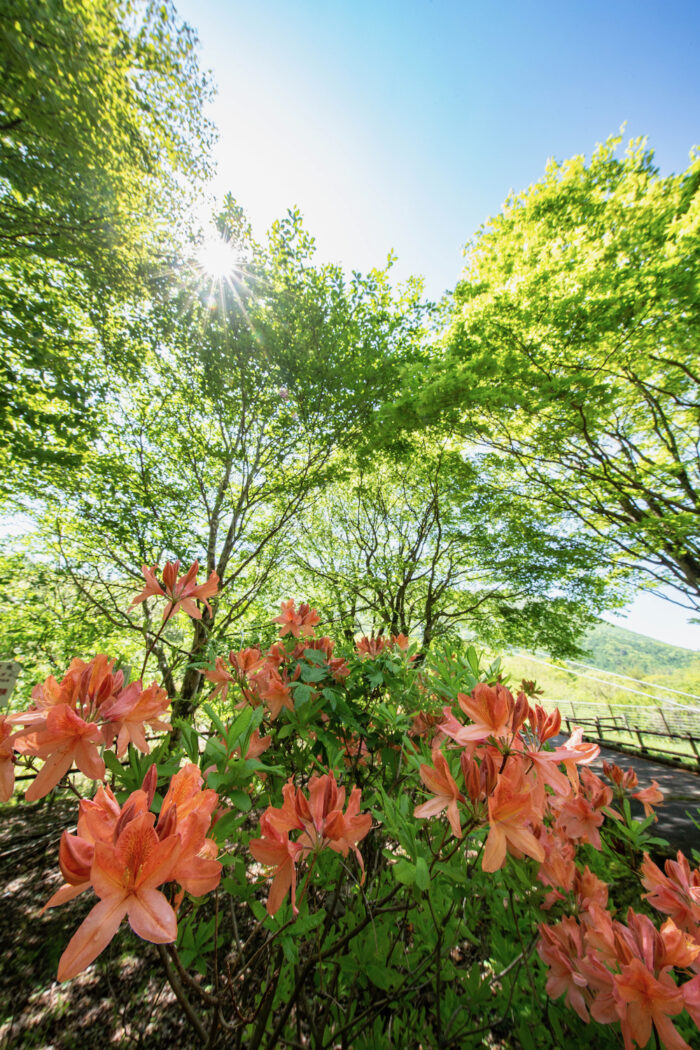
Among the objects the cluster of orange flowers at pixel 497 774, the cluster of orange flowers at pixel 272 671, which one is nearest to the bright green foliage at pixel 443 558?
the cluster of orange flowers at pixel 272 671

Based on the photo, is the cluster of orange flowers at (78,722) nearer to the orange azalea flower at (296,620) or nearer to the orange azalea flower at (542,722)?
the orange azalea flower at (296,620)

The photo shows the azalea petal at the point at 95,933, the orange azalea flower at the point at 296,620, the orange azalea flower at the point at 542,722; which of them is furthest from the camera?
the orange azalea flower at the point at 296,620

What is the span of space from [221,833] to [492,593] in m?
8.87

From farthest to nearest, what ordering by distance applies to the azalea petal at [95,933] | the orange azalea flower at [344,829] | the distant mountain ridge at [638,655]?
the distant mountain ridge at [638,655]
the orange azalea flower at [344,829]
the azalea petal at [95,933]

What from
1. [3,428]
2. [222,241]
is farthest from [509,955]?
[222,241]

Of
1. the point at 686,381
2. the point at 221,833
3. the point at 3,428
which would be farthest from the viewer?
the point at 686,381

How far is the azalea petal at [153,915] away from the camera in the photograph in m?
0.54

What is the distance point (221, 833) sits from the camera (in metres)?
0.93

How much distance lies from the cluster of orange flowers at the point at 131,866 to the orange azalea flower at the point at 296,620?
1238 millimetres

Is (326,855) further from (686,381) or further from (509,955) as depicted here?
(686,381)

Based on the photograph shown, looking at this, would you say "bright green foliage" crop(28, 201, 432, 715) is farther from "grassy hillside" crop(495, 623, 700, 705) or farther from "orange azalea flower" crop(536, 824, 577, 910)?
"grassy hillside" crop(495, 623, 700, 705)

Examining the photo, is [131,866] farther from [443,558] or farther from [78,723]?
[443,558]

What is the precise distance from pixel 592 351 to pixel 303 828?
691cm

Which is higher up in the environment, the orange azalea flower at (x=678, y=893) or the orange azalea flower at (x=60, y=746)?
the orange azalea flower at (x=60, y=746)
